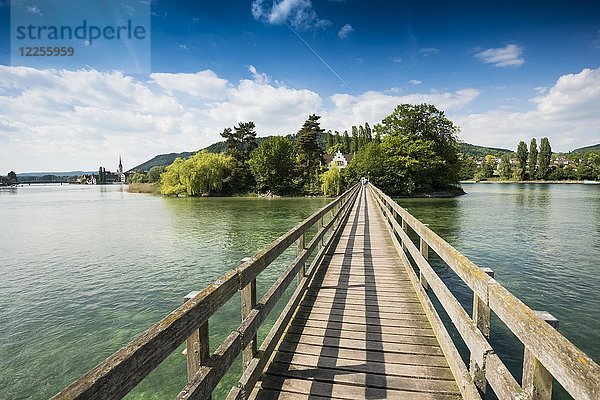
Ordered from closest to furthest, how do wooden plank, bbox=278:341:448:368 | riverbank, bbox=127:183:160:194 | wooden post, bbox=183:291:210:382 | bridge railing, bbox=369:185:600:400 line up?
bridge railing, bbox=369:185:600:400 → wooden post, bbox=183:291:210:382 → wooden plank, bbox=278:341:448:368 → riverbank, bbox=127:183:160:194

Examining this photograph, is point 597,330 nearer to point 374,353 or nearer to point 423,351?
point 423,351

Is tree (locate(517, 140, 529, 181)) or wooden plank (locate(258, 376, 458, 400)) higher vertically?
tree (locate(517, 140, 529, 181))

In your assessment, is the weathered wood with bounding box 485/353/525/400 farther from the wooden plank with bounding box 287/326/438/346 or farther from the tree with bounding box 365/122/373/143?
the tree with bounding box 365/122/373/143

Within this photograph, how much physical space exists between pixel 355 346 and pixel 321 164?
5392 cm

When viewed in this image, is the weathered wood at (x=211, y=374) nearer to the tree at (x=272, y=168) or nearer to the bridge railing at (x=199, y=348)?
the bridge railing at (x=199, y=348)

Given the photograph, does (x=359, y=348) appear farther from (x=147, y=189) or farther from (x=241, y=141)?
(x=147, y=189)

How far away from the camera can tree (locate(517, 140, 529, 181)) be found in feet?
311

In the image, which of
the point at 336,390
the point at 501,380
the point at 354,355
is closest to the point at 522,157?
the point at 354,355

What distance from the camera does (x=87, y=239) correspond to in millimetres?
16859

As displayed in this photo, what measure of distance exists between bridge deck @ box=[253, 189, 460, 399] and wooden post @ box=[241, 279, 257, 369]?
0.93ft

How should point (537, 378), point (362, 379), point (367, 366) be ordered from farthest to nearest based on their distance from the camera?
1. point (367, 366)
2. point (362, 379)
3. point (537, 378)

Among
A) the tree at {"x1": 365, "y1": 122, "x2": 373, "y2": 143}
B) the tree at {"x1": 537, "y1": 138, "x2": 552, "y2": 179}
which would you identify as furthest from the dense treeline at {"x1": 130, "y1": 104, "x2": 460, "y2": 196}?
the tree at {"x1": 537, "y1": 138, "x2": 552, "y2": 179}

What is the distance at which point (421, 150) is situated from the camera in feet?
155

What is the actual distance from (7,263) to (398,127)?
49.0 metres
